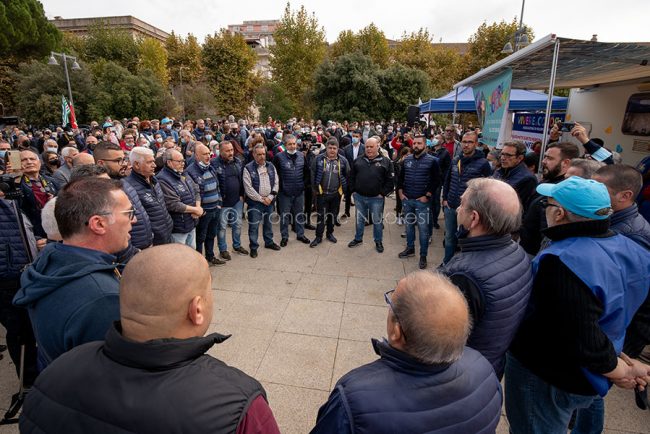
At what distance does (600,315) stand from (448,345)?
1065 mm

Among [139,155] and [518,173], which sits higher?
[139,155]

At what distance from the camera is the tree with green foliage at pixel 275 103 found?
100 ft

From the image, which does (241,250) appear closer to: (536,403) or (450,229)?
(450,229)

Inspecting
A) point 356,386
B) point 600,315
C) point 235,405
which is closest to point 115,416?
point 235,405

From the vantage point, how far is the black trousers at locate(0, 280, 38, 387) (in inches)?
116

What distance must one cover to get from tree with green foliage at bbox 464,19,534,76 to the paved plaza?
25.2 metres

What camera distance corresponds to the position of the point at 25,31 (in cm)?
2761

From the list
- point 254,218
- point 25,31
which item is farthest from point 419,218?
point 25,31

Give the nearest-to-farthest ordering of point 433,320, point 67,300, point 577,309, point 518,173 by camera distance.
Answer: point 433,320 → point 67,300 → point 577,309 → point 518,173

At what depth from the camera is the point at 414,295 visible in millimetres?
1167

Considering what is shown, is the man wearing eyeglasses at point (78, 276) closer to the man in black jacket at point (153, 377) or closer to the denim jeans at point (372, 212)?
the man in black jacket at point (153, 377)

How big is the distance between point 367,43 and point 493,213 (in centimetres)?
3460

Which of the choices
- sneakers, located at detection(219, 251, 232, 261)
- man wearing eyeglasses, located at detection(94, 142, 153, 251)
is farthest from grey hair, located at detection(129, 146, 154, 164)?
sneakers, located at detection(219, 251, 232, 261)

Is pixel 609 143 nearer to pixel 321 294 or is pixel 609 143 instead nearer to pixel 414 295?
pixel 321 294
